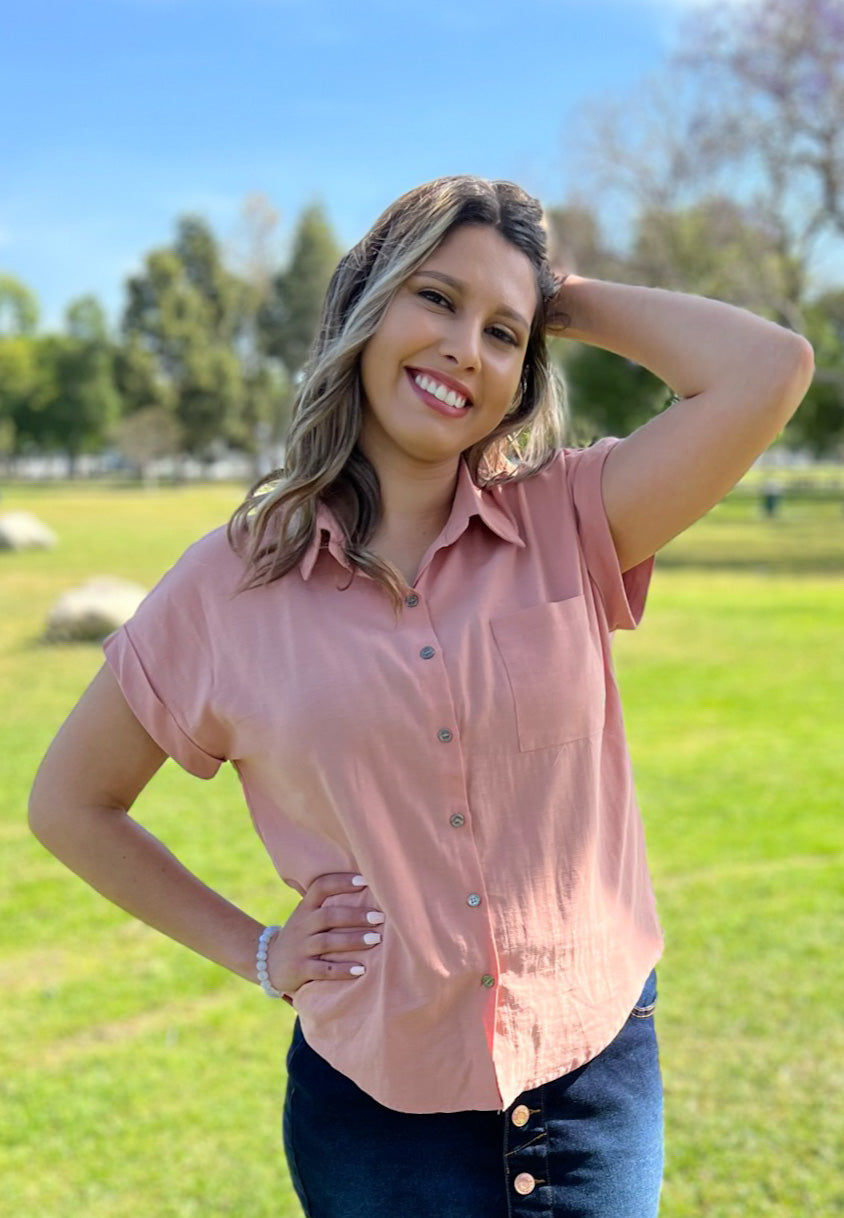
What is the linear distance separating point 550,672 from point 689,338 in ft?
1.95

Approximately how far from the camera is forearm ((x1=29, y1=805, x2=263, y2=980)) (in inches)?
72.9

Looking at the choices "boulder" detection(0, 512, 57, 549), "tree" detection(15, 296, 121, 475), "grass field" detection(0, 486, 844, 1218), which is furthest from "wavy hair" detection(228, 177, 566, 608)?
"tree" detection(15, 296, 121, 475)

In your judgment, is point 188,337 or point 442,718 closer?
point 442,718

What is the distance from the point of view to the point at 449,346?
1.67 metres

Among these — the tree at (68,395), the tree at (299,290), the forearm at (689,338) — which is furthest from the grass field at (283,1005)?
the tree at (68,395)


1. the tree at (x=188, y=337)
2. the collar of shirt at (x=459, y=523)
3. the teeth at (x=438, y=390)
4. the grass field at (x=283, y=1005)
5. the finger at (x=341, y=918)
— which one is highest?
the teeth at (x=438, y=390)

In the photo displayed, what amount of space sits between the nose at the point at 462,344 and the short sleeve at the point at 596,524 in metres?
0.24

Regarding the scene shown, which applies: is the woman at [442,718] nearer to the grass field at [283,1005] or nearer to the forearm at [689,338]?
the forearm at [689,338]

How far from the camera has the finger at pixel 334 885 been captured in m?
1.66

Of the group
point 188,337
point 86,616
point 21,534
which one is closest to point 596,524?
point 86,616

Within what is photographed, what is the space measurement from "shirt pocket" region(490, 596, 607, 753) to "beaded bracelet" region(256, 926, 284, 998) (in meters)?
0.56

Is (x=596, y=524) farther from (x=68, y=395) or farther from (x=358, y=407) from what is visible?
(x=68, y=395)

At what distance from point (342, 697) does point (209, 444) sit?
6127 centimetres

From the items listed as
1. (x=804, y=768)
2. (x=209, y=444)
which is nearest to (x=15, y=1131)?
(x=804, y=768)
